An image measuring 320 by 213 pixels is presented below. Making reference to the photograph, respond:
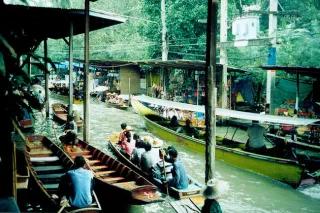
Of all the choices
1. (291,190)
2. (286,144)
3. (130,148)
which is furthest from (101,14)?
(291,190)

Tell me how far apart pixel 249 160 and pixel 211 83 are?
6.55 m

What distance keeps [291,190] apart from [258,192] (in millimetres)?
1017

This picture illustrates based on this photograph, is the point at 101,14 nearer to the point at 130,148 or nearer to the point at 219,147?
the point at 130,148

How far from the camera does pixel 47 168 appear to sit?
398 inches

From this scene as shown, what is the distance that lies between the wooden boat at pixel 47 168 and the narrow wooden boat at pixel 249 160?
6066 mm

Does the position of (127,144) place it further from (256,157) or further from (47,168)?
(256,157)

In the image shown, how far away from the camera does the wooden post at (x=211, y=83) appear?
6.89 m

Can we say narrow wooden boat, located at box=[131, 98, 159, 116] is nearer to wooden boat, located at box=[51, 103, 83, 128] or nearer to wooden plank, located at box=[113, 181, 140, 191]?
wooden boat, located at box=[51, 103, 83, 128]

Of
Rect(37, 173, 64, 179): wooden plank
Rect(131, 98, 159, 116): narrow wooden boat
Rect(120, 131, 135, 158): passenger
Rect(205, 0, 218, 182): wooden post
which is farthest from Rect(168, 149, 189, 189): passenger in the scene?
Rect(131, 98, 159, 116): narrow wooden boat

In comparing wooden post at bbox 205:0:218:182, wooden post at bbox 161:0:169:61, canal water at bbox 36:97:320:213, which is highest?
wooden post at bbox 161:0:169:61

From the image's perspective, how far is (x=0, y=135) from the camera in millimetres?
2818

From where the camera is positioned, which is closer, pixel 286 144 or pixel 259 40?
pixel 286 144

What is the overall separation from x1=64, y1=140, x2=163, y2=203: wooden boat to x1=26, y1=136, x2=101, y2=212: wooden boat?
2.13 ft

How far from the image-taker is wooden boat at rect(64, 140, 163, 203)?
26.3 ft
